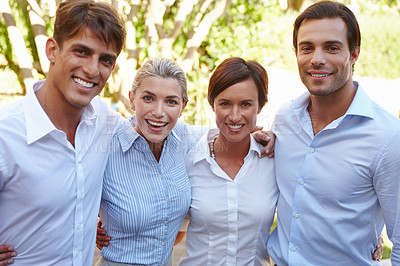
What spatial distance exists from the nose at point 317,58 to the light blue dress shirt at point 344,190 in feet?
0.82

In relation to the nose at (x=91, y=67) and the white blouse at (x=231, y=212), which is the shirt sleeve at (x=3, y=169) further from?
the white blouse at (x=231, y=212)

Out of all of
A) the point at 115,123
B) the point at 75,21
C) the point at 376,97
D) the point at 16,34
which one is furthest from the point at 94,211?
the point at 376,97

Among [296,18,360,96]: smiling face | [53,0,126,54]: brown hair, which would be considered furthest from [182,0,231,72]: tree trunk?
[53,0,126,54]: brown hair

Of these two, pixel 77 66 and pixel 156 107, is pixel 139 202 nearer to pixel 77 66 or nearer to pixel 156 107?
pixel 156 107

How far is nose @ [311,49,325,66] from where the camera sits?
2062mm

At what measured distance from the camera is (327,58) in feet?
6.79

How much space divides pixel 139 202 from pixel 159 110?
480mm

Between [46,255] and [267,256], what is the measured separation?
116cm

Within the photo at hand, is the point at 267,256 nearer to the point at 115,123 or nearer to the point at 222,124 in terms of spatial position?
the point at 222,124

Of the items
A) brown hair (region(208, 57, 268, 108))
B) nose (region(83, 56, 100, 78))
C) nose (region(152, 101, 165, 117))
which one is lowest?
nose (region(152, 101, 165, 117))

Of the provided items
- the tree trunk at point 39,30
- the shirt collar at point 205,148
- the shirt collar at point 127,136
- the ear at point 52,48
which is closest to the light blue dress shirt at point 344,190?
the shirt collar at point 205,148

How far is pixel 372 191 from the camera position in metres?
2.00

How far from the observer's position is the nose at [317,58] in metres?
2.06

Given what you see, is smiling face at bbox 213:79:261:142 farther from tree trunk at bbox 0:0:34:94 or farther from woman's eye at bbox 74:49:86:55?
tree trunk at bbox 0:0:34:94
